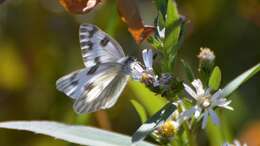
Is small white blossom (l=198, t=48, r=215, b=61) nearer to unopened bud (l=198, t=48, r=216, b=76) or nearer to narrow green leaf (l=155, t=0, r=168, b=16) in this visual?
unopened bud (l=198, t=48, r=216, b=76)

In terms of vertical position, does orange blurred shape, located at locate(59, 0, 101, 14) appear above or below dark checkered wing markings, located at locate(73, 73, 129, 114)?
above

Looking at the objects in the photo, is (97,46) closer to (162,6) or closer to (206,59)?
(162,6)

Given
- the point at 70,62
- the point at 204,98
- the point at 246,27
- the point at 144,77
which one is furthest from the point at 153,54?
the point at 246,27

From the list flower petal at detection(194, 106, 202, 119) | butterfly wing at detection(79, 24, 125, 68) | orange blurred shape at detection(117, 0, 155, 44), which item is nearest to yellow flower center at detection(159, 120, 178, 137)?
flower petal at detection(194, 106, 202, 119)

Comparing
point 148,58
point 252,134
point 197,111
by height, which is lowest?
point 252,134

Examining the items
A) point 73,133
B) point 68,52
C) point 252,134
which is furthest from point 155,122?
point 68,52

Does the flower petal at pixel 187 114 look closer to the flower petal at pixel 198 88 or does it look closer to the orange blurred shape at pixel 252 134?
the flower petal at pixel 198 88

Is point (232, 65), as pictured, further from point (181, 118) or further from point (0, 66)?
point (181, 118)
